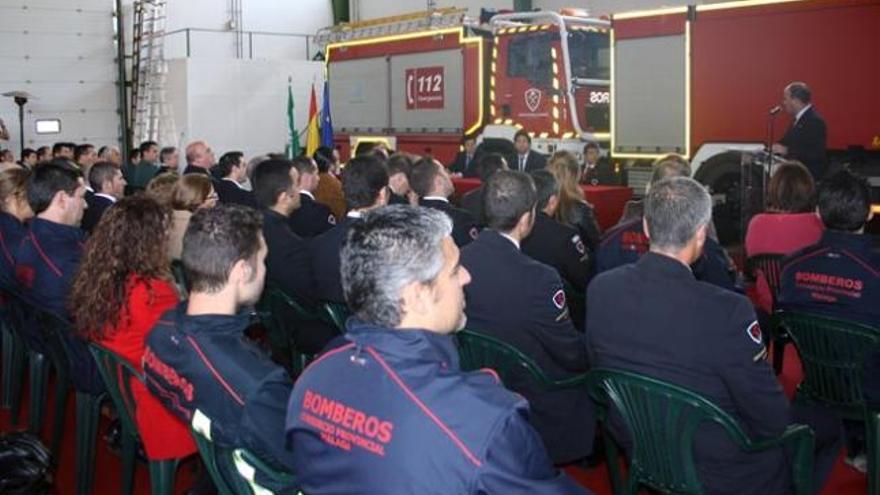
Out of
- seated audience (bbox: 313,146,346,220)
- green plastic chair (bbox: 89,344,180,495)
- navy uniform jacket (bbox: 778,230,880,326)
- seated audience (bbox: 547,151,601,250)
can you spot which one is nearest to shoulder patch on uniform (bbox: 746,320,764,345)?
navy uniform jacket (bbox: 778,230,880,326)

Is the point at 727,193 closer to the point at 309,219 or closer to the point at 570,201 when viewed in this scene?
the point at 570,201

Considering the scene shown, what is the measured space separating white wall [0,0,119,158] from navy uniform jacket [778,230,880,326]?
15.7 m

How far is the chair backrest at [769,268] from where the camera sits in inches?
192

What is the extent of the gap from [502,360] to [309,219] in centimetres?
347

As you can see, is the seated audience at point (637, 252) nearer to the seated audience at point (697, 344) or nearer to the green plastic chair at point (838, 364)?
the green plastic chair at point (838, 364)

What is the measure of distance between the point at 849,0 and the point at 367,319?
828cm

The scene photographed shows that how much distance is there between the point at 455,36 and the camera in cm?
1281

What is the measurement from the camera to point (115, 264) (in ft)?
10.7

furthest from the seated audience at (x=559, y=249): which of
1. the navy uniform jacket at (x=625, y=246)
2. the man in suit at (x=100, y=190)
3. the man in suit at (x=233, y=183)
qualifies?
the man in suit at (x=100, y=190)

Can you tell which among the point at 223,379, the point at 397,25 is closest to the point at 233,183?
the point at 223,379

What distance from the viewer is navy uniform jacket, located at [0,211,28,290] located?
4.26 metres

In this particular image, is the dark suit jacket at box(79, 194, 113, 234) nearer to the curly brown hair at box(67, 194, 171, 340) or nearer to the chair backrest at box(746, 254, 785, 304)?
the curly brown hair at box(67, 194, 171, 340)

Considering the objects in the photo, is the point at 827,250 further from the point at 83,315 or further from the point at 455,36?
the point at 455,36

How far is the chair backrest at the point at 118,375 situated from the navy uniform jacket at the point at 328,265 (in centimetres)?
135
